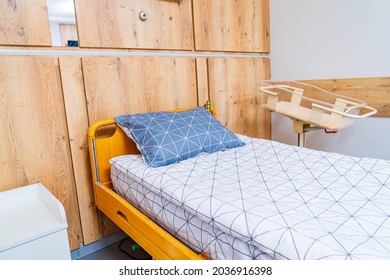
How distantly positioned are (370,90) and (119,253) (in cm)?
A: 218

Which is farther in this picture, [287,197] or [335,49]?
[335,49]

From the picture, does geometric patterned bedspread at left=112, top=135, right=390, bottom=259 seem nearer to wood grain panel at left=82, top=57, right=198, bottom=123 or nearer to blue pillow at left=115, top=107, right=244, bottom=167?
blue pillow at left=115, top=107, right=244, bottom=167

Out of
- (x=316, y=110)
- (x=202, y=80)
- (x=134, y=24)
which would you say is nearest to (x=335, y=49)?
(x=316, y=110)

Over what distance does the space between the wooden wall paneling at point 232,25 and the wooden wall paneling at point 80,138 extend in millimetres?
981

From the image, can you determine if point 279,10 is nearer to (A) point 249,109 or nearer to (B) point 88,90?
(A) point 249,109

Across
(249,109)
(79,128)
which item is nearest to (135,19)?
(79,128)

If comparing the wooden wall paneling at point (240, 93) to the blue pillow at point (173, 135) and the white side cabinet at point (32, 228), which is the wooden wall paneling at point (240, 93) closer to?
the blue pillow at point (173, 135)

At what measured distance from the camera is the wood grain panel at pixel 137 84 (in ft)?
5.57

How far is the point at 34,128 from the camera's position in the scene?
59.3 inches

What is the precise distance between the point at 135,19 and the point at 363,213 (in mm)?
1673

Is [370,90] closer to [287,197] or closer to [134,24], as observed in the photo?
[287,197]

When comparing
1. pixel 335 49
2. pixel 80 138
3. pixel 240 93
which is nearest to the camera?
pixel 80 138

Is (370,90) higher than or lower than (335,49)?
lower

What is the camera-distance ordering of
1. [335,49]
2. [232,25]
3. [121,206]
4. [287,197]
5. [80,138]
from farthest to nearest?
[232,25], [335,49], [80,138], [121,206], [287,197]
